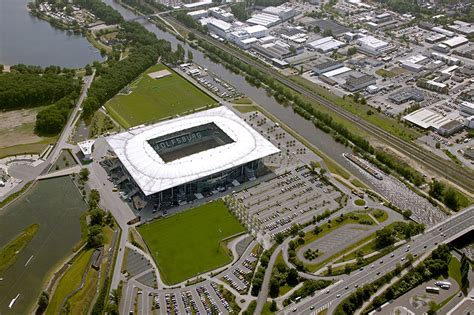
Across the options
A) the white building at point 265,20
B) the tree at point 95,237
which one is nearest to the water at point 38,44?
the white building at point 265,20

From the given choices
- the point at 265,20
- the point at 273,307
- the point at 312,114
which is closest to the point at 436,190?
the point at 312,114

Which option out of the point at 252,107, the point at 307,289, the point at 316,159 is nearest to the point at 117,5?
the point at 252,107

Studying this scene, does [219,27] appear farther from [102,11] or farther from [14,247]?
[14,247]

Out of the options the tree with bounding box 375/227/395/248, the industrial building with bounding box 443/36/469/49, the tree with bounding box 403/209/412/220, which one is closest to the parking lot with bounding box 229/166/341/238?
the tree with bounding box 375/227/395/248

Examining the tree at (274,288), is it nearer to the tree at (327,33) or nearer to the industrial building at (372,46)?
the industrial building at (372,46)

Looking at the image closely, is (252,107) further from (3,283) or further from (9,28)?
(9,28)
